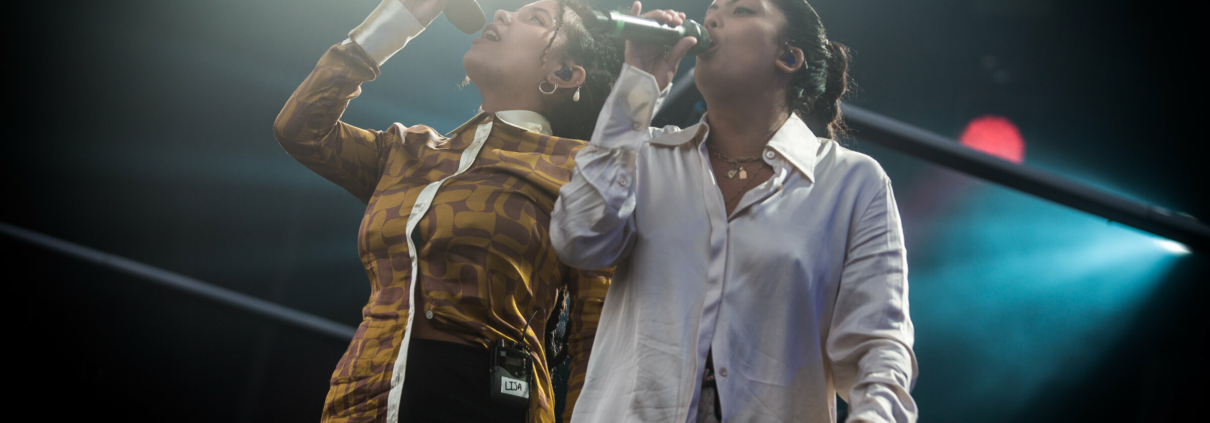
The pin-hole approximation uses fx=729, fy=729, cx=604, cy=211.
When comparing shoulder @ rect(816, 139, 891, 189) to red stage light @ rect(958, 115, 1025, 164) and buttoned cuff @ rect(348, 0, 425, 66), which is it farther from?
red stage light @ rect(958, 115, 1025, 164)

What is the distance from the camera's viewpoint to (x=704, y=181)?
0.97 metres

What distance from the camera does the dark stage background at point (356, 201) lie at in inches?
78.7

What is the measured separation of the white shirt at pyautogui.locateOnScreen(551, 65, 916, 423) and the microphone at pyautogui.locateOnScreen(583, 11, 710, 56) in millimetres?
49

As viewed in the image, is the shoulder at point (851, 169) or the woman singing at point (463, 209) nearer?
the shoulder at point (851, 169)

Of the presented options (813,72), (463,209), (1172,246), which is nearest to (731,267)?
(813,72)

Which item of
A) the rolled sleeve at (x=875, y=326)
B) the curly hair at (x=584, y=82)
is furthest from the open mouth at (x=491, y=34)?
the rolled sleeve at (x=875, y=326)

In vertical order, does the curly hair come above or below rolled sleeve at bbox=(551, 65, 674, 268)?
above

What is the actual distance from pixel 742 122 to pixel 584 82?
552 millimetres

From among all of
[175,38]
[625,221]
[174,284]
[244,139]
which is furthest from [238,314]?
[625,221]

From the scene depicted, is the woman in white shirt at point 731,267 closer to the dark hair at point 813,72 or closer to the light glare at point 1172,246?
the dark hair at point 813,72

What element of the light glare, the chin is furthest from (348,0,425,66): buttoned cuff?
the light glare

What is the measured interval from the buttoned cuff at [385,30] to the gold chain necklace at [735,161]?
2.17ft

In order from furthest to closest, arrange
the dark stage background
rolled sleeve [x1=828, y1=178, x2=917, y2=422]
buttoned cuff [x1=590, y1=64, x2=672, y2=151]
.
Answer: the dark stage background < buttoned cuff [x1=590, y1=64, x2=672, y2=151] < rolled sleeve [x1=828, y1=178, x2=917, y2=422]

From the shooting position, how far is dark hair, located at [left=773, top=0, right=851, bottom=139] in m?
1.11
